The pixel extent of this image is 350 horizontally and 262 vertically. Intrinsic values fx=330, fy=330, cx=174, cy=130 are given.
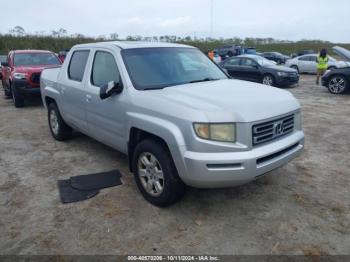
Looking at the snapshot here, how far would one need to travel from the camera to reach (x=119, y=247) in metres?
3.14

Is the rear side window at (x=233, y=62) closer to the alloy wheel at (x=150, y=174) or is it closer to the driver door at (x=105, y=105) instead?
the driver door at (x=105, y=105)

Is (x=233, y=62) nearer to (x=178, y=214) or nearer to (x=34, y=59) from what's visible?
(x=34, y=59)

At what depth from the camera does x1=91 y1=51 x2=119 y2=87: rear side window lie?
434 cm

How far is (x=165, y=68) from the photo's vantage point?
4.30m

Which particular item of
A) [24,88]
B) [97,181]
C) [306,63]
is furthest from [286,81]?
[97,181]

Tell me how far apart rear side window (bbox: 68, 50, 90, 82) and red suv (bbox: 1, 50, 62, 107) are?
16.3 ft

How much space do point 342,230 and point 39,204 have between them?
3.39 meters

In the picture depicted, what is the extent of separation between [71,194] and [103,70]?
173 centimetres

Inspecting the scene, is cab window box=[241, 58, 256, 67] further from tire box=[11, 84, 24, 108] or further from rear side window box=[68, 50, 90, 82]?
rear side window box=[68, 50, 90, 82]

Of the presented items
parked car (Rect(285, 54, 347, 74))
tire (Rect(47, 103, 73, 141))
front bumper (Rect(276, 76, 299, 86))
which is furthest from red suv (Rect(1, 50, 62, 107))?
parked car (Rect(285, 54, 347, 74))

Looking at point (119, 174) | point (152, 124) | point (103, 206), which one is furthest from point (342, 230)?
point (119, 174)

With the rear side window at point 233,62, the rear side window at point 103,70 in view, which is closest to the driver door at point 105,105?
the rear side window at point 103,70

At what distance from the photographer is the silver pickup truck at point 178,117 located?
3.19m

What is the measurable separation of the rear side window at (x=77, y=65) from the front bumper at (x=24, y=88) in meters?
4.98
